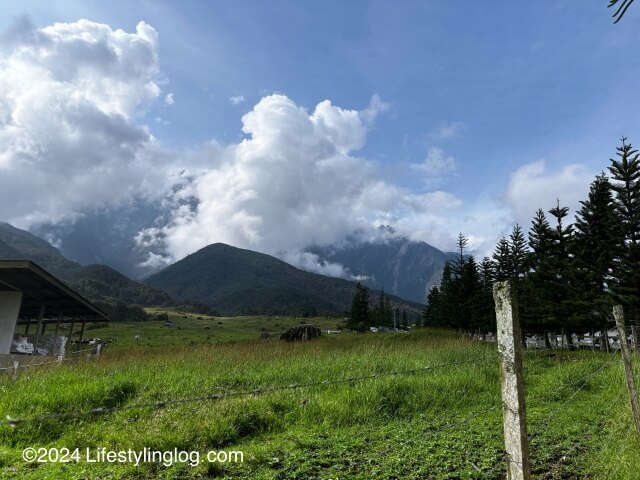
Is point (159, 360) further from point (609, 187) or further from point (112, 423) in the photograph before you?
point (609, 187)

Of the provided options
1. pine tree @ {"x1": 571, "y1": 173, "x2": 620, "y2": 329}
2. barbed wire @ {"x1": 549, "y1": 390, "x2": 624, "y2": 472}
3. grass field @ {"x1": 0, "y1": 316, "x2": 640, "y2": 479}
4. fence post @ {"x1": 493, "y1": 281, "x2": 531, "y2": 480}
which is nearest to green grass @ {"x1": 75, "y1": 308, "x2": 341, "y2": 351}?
grass field @ {"x1": 0, "y1": 316, "x2": 640, "y2": 479}

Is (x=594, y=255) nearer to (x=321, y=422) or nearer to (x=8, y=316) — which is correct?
(x=321, y=422)

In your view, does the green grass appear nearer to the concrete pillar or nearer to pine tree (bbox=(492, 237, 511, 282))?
the concrete pillar

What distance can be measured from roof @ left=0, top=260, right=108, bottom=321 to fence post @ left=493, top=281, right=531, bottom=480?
18.4 metres

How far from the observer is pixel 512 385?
3.16 m

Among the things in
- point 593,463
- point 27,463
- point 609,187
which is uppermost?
point 609,187

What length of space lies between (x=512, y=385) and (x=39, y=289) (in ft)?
74.8

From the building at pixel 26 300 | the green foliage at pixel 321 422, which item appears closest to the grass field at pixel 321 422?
the green foliage at pixel 321 422

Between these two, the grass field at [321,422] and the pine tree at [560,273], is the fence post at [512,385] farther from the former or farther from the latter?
the pine tree at [560,273]

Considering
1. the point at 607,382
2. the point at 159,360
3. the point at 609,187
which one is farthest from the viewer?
the point at 609,187

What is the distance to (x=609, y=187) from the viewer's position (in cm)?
2978

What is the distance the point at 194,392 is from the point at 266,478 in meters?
5.54

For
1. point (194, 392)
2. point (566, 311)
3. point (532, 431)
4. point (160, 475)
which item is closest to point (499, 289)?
point (160, 475)

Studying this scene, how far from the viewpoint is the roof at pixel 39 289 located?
16.6 metres
